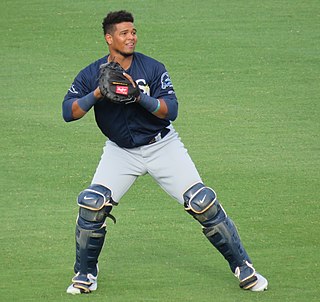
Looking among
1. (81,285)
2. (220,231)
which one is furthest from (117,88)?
(81,285)

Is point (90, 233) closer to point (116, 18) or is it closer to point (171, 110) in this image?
point (171, 110)

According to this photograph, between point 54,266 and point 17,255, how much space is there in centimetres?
39

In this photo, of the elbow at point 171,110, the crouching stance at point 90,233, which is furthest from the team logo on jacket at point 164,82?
the crouching stance at point 90,233

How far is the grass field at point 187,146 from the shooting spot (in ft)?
26.4

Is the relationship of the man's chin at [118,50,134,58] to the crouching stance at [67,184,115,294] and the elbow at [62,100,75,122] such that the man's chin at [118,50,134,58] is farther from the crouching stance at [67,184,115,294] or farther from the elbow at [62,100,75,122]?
the crouching stance at [67,184,115,294]

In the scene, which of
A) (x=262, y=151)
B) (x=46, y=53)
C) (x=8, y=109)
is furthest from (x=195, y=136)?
(x=46, y=53)

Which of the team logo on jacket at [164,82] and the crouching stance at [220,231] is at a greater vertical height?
the team logo on jacket at [164,82]

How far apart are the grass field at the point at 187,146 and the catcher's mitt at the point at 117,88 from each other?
1.38 m

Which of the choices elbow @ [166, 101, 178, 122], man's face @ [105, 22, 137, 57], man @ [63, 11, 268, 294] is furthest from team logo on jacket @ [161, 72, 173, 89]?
man's face @ [105, 22, 137, 57]

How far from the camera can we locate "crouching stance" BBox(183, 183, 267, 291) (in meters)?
7.46

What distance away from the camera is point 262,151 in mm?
10922

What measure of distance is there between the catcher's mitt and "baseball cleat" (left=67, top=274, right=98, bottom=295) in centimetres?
130

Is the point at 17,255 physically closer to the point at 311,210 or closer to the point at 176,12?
the point at 311,210

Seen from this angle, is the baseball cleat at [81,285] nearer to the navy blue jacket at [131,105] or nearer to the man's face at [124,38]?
the navy blue jacket at [131,105]
